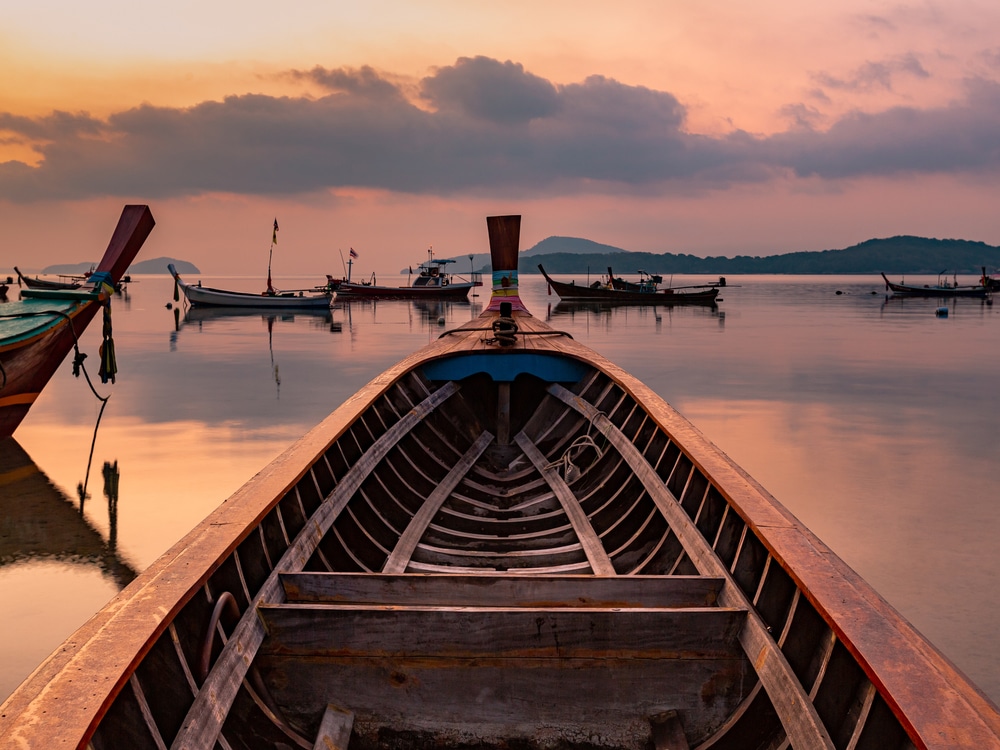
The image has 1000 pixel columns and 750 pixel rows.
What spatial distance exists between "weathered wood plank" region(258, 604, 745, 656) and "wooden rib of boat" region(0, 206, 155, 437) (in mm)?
10439

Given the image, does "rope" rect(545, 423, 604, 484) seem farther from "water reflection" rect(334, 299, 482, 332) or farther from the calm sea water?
"water reflection" rect(334, 299, 482, 332)

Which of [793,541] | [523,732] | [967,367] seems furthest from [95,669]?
[967,367]

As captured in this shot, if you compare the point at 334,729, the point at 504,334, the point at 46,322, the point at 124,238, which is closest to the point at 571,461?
the point at 504,334

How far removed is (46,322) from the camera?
12.5m

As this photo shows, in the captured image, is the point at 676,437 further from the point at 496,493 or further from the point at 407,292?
the point at 407,292

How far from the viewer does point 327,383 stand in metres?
21.7

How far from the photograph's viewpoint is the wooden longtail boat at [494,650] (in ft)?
8.46

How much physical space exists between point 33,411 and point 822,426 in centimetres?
1667

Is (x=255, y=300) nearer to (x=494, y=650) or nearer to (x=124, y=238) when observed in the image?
(x=124, y=238)

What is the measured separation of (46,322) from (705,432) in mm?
11626

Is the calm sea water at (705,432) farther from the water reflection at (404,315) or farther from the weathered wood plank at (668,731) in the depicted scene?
the water reflection at (404,315)

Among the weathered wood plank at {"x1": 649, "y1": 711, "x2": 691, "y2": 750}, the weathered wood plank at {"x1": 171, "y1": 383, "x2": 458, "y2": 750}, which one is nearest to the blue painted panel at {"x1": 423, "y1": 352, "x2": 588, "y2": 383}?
the weathered wood plank at {"x1": 171, "y1": 383, "x2": 458, "y2": 750}

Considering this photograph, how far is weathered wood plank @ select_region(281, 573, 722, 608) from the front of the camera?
13.4 ft

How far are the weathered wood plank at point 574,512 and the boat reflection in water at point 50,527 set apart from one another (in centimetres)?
420
